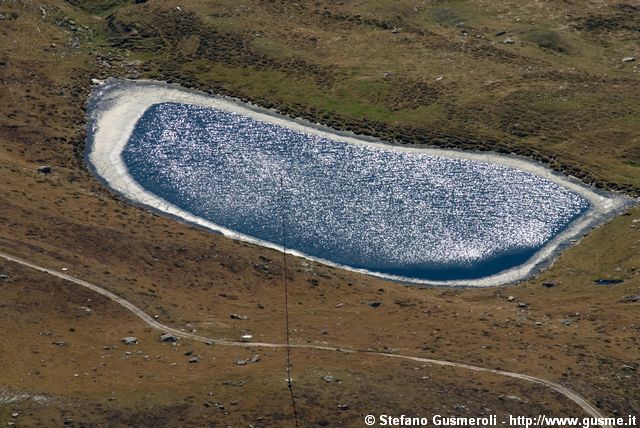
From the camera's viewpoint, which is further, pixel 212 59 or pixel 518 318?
pixel 212 59

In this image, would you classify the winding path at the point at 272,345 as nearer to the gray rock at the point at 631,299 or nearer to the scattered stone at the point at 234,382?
the scattered stone at the point at 234,382

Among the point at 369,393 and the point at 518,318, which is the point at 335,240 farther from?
the point at 369,393

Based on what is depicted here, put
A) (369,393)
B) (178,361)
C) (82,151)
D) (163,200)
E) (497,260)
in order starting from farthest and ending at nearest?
1. (82,151)
2. (163,200)
3. (497,260)
4. (178,361)
5. (369,393)

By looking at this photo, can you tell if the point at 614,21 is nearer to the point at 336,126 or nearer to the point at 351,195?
the point at 336,126

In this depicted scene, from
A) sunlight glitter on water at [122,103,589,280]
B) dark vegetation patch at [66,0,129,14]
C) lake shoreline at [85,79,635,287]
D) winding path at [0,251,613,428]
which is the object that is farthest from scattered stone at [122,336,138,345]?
dark vegetation patch at [66,0,129,14]

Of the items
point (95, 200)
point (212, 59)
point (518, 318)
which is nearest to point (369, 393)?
point (518, 318)

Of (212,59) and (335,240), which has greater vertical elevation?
(212,59)
